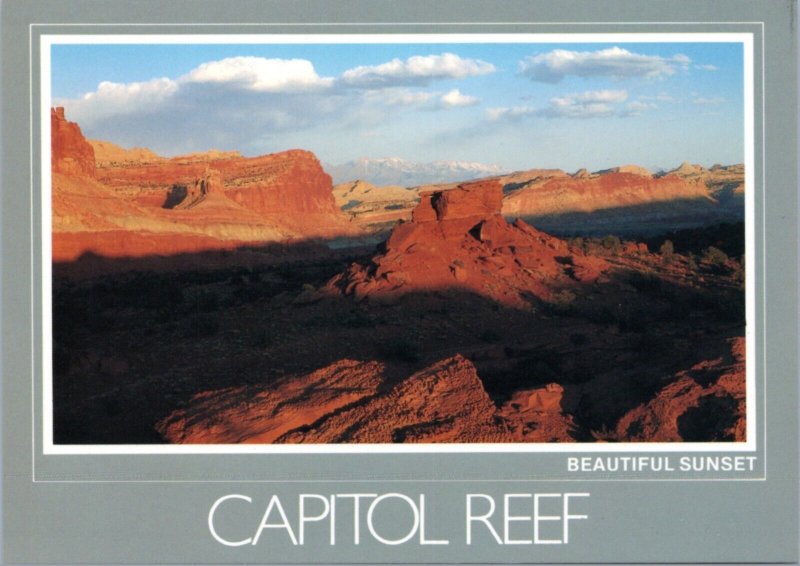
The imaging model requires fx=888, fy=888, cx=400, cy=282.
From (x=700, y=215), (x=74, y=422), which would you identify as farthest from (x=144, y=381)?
(x=700, y=215)

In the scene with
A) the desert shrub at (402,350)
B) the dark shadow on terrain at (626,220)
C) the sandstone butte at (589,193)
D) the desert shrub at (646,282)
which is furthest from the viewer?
the dark shadow on terrain at (626,220)

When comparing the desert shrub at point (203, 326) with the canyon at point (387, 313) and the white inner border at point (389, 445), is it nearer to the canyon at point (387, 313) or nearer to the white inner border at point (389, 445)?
the canyon at point (387, 313)

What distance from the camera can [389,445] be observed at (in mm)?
9586

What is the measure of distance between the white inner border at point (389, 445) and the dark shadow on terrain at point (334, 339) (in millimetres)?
457

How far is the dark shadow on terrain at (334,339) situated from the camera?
11602mm

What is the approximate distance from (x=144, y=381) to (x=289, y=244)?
49.4 feet

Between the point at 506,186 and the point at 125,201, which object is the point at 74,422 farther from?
the point at 506,186

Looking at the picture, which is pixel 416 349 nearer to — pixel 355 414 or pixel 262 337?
pixel 262 337

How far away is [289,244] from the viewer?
2825cm

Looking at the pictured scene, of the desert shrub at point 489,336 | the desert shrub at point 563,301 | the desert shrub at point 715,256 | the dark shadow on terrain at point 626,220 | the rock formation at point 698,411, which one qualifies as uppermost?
the dark shadow on terrain at point 626,220

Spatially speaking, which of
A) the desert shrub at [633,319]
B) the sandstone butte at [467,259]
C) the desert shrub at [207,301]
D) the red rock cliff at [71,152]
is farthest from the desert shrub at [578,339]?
the red rock cliff at [71,152]

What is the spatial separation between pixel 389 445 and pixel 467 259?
8571mm

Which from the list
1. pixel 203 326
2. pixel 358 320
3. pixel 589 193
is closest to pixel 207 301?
pixel 203 326

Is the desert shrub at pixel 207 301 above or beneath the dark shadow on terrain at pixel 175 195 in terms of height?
beneath
